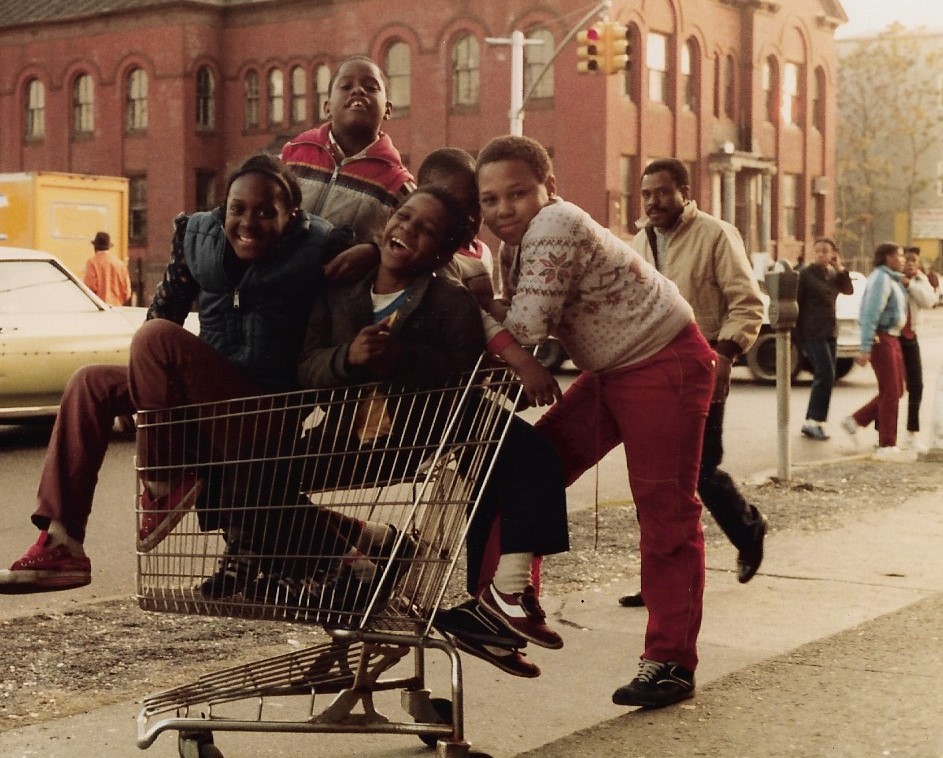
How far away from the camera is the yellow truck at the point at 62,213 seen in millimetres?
26750

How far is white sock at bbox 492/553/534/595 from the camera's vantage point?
13.9 ft

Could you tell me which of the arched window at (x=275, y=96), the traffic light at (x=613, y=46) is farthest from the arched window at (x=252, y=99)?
the traffic light at (x=613, y=46)

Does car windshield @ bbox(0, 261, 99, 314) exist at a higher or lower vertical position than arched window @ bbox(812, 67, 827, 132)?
lower

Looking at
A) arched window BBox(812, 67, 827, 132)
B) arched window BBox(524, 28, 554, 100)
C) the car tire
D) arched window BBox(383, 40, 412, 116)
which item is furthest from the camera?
arched window BBox(812, 67, 827, 132)

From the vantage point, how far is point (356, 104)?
5.07 m

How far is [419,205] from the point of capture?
13.4ft

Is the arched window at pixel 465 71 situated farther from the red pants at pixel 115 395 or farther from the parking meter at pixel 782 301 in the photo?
the red pants at pixel 115 395

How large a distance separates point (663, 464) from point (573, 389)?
0.37m

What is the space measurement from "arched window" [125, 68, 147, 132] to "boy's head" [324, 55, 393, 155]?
142 ft

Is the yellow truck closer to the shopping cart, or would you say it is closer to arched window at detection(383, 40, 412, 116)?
arched window at detection(383, 40, 412, 116)

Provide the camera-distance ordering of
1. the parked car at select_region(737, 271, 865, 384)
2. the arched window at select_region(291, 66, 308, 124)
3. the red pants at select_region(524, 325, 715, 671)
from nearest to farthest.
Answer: the red pants at select_region(524, 325, 715, 671) < the parked car at select_region(737, 271, 865, 384) < the arched window at select_region(291, 66, 308, 124)

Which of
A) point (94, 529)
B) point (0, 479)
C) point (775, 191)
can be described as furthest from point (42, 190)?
point (775, 191)

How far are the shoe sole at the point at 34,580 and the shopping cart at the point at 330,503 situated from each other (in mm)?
238

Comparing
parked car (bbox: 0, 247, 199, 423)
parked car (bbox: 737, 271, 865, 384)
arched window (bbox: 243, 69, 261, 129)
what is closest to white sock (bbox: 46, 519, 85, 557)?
parked car (bbox: 0, 247, 199, 423)
